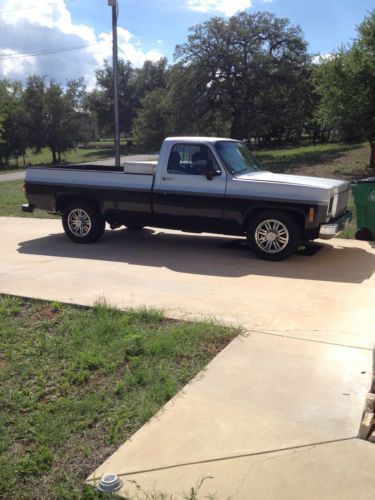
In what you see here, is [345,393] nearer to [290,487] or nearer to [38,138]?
[290,487]

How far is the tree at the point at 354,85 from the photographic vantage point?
16672 millimetres

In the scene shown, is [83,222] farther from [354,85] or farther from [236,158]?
[354,85]

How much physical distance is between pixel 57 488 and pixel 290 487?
1.27 m

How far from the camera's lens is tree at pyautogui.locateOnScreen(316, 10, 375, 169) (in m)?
16.7

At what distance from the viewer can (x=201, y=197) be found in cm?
805

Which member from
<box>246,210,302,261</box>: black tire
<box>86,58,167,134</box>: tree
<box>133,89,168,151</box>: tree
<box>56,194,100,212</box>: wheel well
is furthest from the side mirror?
<box>86,58,167,134</box>: tree

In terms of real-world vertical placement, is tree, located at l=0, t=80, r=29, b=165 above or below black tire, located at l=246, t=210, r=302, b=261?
above

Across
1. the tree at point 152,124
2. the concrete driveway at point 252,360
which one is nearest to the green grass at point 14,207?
the concrete driveway at point 252,360

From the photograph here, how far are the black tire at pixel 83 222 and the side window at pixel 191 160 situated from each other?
1.57 m

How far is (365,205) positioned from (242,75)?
1870 cm

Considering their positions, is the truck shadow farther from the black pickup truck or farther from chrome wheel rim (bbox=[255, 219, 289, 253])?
the black pickup truck

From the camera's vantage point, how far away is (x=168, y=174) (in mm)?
8312

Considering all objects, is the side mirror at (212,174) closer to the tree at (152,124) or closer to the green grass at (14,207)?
the green grass at (14,207)

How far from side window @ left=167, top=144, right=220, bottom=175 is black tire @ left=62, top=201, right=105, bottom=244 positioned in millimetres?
1569
